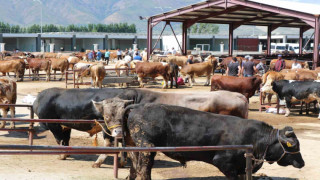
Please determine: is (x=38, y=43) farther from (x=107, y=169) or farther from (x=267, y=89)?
(x=107, y=169)

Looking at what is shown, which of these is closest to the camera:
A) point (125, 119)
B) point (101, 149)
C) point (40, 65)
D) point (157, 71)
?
point (101, 149)

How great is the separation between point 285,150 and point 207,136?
1136mm

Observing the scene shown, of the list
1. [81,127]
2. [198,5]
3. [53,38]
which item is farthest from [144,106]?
[53,38]

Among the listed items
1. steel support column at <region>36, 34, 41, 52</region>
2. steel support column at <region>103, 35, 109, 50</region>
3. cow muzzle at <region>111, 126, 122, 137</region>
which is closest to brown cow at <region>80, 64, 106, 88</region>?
cow muzzle at <region>111, 126, 122, 137</region>

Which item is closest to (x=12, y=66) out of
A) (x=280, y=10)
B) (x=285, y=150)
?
(x=280, y=10)

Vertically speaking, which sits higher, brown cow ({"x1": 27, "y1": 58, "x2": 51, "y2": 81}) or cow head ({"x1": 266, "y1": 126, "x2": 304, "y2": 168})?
brown cow ({"x1": 27, "y1": 58, "x2": 51, "y2": 81})

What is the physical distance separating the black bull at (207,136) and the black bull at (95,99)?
2320mm

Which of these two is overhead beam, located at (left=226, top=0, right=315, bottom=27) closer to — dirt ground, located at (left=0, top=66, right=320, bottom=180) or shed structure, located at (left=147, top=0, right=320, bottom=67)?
shed structure, located at (left=147, top=0, right=320, bottom=67)

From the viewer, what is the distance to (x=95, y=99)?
31.8 feet

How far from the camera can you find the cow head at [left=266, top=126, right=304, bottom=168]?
6887mm

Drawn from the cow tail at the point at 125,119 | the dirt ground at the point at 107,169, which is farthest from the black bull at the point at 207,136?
the dirt ground at the point at 107,169

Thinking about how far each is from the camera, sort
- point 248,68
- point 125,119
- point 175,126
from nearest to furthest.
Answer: point 175,126 → point 125,119 → point 248,68

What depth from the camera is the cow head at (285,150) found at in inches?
271

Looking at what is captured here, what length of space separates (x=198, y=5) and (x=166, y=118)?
984 inches
